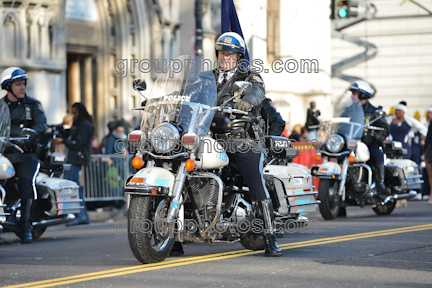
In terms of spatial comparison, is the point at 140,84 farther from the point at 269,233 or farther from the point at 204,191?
the point at 269,233

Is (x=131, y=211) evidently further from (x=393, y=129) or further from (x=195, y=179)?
(x=393, y=129)

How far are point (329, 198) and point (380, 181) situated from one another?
116 cm

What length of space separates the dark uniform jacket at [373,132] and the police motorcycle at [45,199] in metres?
4.76

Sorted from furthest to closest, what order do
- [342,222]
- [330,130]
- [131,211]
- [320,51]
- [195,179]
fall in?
[320,51]
[330,130]
[342,222]
[195,179]
[131,211]

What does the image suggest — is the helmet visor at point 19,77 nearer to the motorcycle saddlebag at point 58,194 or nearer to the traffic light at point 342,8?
the motorcycle saddlebag at point 58,194

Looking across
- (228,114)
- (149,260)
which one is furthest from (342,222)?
(149,260)

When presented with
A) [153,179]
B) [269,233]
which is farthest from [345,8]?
[153,179]

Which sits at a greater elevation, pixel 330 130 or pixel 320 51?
pixel 320 51

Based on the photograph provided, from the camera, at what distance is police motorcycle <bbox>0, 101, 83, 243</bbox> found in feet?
31.5

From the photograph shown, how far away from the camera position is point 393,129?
55.6 ft

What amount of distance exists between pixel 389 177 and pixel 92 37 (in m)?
10.1

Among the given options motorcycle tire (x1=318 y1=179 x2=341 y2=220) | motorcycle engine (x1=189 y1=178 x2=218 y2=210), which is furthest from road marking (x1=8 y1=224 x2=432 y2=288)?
motorcycle tire (x1=318 y1=179 x2=341 y2=220)

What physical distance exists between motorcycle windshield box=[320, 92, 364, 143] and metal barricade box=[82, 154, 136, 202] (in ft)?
13.7

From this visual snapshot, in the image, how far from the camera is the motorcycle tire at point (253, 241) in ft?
25.2
